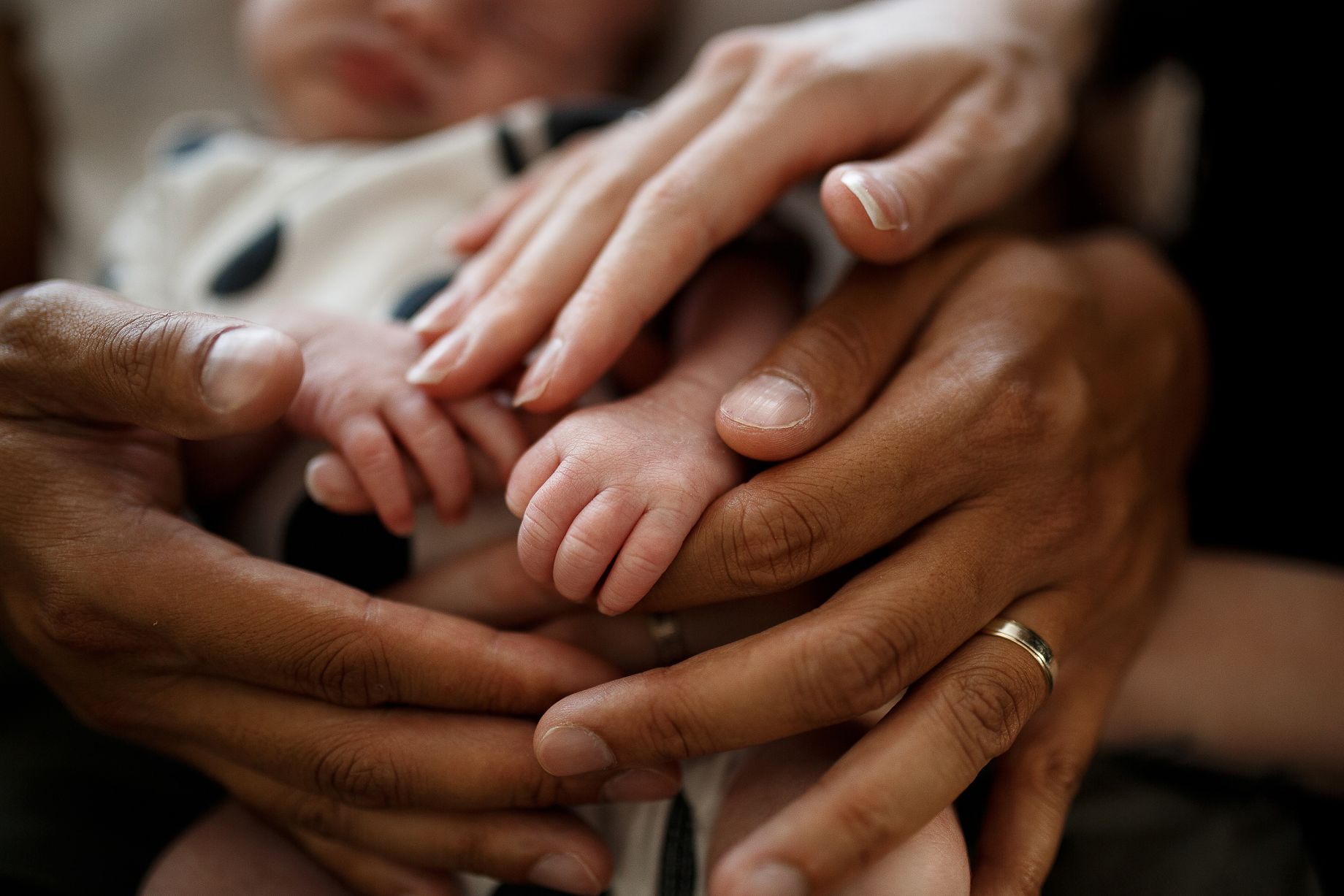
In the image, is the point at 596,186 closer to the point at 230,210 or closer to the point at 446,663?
the point at 446,663

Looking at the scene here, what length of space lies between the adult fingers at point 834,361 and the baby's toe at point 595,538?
0.10 metres

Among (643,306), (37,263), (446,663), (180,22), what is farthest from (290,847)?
(180,22)

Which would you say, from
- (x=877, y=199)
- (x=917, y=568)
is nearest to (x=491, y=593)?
(x=917, y=568)

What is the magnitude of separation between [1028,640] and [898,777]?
17 cm

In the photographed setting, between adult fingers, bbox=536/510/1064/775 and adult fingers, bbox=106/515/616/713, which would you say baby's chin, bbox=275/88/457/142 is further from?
adult fingers, bbox=536/510/1064/775

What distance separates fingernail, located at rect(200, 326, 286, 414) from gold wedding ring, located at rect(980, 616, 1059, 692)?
0.54 m

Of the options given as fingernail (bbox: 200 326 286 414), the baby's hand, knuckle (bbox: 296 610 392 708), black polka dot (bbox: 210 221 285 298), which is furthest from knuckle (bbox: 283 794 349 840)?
black polka dot (bbox: 210 221 285 298)

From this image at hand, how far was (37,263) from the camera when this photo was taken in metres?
1.64

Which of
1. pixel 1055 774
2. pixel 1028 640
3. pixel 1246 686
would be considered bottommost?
pixel 1246 686

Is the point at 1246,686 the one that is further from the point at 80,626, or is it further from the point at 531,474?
the point at 80,626

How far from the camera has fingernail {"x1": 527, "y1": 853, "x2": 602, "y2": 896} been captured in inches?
24.1

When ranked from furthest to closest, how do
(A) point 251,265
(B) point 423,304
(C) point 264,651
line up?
1. (A) point 251,265
2. (B) point 423,304
3. (C) point 264,651

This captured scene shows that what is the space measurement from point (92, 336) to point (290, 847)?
456 mm

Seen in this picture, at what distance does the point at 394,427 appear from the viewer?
70 cm
